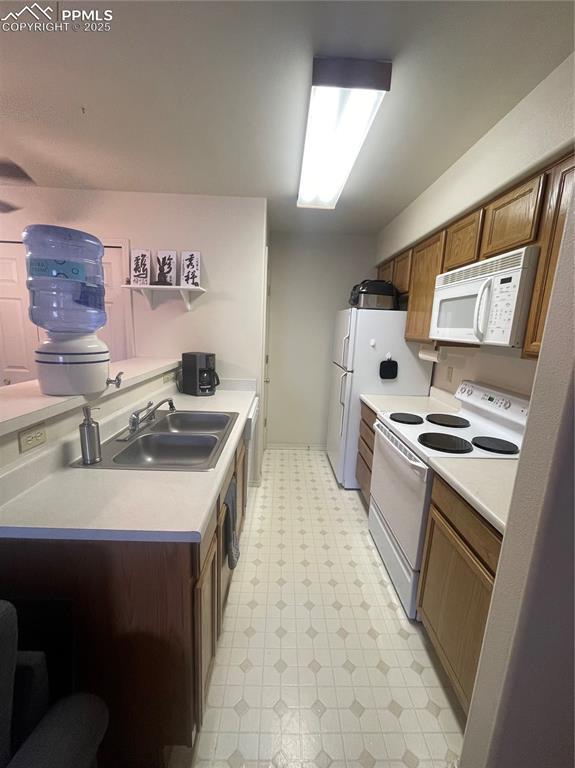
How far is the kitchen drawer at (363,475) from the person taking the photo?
2.39m

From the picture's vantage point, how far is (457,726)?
1.15 m

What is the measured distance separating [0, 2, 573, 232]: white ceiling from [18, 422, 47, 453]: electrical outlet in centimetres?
139

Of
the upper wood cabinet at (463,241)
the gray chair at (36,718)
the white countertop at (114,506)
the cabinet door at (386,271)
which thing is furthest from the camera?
the cabinet door at (386,271)

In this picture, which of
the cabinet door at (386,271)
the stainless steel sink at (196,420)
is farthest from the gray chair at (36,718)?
the cabinet door at (386,271)

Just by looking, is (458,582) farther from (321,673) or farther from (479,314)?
(479,314)

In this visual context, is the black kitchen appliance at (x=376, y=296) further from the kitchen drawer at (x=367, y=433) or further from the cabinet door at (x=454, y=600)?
the cabinet door at (x=454, y=600)

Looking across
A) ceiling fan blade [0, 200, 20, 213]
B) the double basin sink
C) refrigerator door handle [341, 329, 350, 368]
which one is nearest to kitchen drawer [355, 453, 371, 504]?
refrigerator door handle [341, 329, 350, 368]

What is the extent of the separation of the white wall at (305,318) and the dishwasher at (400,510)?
64.5 inches

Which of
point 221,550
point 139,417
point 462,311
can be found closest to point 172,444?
point 139,417

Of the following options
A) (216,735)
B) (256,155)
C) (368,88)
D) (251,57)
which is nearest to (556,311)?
(368,88)

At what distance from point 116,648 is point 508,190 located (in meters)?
2.37

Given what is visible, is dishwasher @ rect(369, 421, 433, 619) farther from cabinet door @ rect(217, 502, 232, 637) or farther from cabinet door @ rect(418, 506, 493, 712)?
cabinet door @ rect(217, 502, 232, 637)

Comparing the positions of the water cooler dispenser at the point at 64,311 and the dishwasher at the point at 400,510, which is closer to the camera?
the water cooler dispenser at the point at 64,311

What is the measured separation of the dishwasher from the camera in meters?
1.45
